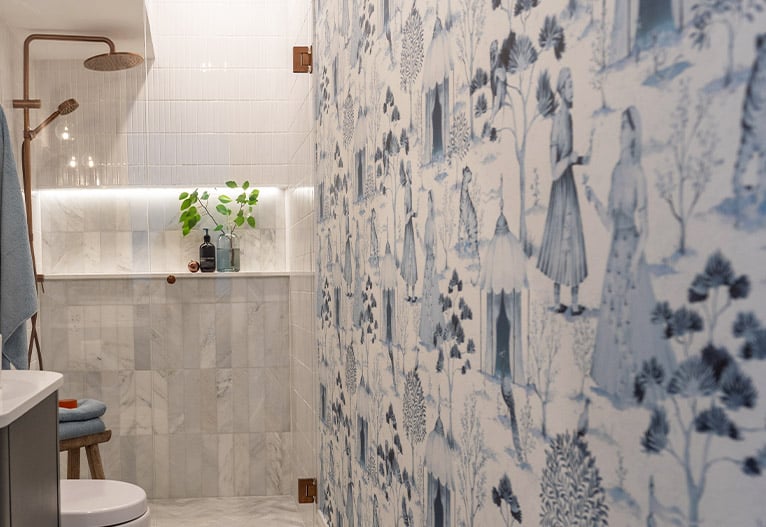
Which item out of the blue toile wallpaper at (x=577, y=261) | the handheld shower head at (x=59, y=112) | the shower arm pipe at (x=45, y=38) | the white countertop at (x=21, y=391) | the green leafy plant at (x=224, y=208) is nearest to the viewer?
the blue toile wallpaper at (x=577, y=261)

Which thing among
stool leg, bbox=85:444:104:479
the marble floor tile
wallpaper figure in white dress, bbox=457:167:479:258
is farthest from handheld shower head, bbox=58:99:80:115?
wallpaper figure in white dress, bbox=457:167:479:258

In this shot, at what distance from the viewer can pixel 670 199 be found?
23.0 inches

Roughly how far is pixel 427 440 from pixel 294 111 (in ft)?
8.44

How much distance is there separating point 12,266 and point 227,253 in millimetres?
1651

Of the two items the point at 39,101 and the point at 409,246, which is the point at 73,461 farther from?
the point at 409,246

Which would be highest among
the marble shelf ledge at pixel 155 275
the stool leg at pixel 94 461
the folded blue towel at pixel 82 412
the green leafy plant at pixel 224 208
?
the green leafy plant at pixel 224 208

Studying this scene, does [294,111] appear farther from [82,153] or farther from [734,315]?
[734,315]

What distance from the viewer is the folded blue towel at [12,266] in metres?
2.24

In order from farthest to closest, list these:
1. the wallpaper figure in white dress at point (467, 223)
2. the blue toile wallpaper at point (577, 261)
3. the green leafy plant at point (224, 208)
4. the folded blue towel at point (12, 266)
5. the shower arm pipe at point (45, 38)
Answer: the green leafy plant at point (224, 208)
the shower arm pipe at point (45, 38)
the folded blue towel at point (12, 266)
the wallpaper figure in white dress at point (467, 223)
the blue toile wallpaper at point (577, 261)

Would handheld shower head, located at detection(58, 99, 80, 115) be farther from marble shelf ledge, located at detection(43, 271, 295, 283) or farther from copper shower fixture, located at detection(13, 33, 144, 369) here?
marble shelf ledge, located at detection(43, 271, 295, 283)

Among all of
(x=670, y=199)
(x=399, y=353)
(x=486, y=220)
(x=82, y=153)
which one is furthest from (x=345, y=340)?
(x=82, y=153)

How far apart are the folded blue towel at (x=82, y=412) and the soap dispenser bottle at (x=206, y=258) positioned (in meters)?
0.95

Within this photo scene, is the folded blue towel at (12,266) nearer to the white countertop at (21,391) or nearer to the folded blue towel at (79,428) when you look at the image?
the white countertop at (21,391)

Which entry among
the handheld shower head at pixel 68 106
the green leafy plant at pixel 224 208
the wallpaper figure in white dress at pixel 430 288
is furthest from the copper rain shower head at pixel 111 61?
the wallpaper figure in white dress at pixel 430 288
